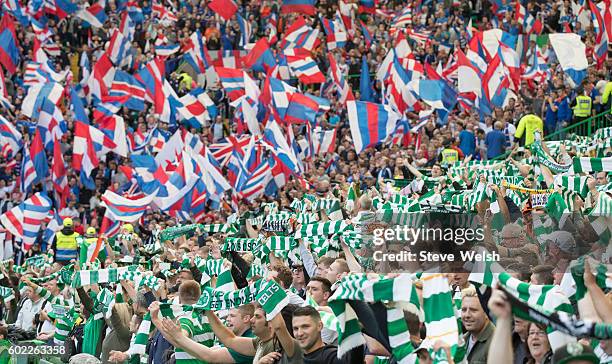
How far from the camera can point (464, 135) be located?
23812mm

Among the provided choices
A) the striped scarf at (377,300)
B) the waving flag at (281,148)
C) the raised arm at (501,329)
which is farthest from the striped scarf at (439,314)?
the waving flag at (281,148)

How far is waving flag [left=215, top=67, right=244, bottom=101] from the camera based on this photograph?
29.3m

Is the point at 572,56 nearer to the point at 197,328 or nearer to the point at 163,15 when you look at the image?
the point at 197,328

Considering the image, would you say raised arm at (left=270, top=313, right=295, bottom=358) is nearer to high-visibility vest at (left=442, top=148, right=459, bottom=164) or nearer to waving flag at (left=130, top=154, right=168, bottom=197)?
high-visibility vest at (left=442, top=148, right=459, bottom=164)

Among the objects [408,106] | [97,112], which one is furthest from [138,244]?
[97,112]

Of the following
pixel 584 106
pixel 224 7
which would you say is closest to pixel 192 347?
pixel 584 106

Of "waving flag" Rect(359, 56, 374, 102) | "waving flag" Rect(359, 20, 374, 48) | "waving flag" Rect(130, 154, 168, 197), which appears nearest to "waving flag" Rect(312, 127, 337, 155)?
"waving flag" Rect(130, 154, 168, 197)

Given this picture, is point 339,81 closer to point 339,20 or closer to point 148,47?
point 339,20

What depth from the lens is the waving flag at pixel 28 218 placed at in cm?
2514

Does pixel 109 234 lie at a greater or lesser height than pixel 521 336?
lesser

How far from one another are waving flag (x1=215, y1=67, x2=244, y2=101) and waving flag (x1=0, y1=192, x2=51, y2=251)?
5.28 meters

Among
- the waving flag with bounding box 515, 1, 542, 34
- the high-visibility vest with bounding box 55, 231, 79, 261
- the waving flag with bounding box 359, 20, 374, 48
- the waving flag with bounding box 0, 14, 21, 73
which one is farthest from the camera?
the waving flag with bounding box 359, 20, 374, 48

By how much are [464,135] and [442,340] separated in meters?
17.3

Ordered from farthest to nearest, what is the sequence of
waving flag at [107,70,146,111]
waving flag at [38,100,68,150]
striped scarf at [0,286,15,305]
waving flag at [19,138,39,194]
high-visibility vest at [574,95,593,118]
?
1. waving flag at [107,70,146,111]
2. waving flag at [38,100,68,150]
3. waving flag at [19,138,39,194]
4. high-visibility vest at [574,95,593,118]
5. striped scarf at [0,286,15,305]
